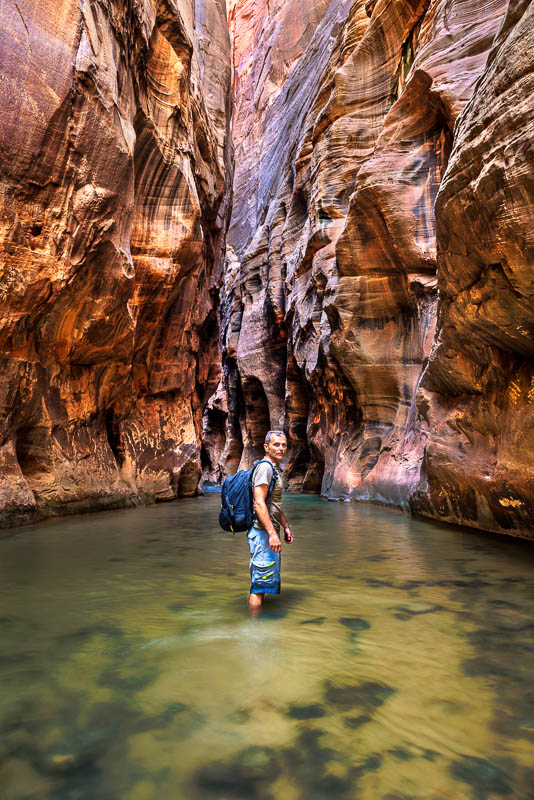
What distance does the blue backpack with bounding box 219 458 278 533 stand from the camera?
13.1ft

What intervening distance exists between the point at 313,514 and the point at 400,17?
15.0m

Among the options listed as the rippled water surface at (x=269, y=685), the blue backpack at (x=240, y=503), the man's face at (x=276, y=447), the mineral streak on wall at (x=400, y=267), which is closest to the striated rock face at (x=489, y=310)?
the mineral streak on wall at (x=400, y=267)

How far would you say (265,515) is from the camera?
3.82m

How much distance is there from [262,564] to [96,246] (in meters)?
7.82

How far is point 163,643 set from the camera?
128 inches

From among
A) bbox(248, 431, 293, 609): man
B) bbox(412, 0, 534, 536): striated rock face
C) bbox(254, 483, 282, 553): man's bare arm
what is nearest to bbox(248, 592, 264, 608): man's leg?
bbox(248, 431, 293, 609): man

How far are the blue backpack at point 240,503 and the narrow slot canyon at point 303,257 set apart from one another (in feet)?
12.7

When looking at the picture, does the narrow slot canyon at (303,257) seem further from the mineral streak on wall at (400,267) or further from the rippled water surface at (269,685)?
the rippled water surface at (269,685)

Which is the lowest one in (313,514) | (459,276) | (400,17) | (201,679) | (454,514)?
(313,514)

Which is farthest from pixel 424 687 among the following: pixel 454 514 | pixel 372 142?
pixel 372 142

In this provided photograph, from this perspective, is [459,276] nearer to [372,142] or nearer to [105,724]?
[105,724]

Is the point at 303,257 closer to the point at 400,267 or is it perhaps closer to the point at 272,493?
the point at 400,267

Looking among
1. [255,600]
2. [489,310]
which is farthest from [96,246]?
[255,600]

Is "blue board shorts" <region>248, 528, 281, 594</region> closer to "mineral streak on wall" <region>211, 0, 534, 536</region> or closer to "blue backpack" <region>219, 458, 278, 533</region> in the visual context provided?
"blue backpack" <region>219, 458, 278, 533</region>
